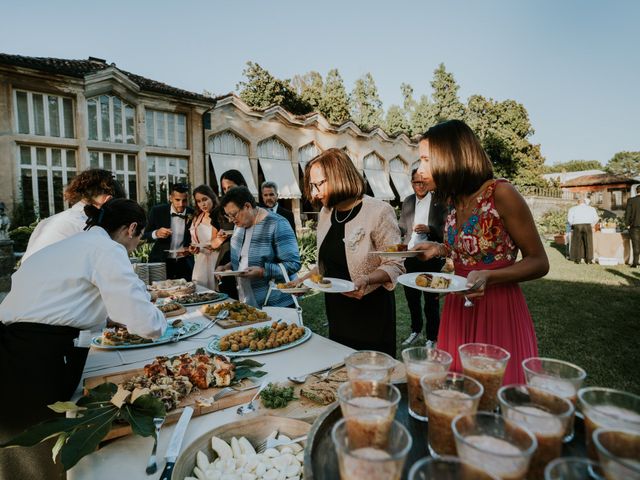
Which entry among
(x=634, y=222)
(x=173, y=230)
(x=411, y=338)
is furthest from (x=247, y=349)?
(x=634, y=222)

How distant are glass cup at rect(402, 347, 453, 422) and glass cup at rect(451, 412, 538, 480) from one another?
0.70ft

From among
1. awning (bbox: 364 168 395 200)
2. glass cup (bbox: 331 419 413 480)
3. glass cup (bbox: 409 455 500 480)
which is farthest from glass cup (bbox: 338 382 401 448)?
awning (bbox: 364 168 395 200)

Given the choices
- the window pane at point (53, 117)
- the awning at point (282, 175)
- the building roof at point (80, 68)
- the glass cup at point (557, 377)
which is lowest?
the glass cup at point (557, 377)

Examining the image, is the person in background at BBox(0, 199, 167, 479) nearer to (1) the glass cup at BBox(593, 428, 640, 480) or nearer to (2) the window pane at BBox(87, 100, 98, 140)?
(1) the glass cup at BBox(593, 428, 640, 480)

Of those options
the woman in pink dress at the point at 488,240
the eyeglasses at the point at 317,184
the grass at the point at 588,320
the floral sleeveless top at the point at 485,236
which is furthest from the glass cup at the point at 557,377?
the grass at the point at 588,320

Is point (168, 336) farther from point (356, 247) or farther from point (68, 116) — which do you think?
point (68, 116)

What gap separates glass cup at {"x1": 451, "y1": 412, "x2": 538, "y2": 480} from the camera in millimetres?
640

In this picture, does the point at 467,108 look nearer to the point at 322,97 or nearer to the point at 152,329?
the point at 322,97

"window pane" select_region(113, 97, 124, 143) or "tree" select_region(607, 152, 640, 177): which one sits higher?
"tree" select_region(607, 152, 640, 177)

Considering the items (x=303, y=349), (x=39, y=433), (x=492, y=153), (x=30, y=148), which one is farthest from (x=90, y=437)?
(x=492, y=153)

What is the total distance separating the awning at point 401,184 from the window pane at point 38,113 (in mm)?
18576

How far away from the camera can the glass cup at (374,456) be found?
2.22ft

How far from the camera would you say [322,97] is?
30.2 meters

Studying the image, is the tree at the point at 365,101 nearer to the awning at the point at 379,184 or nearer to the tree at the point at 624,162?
the awning at the point at 379,184
